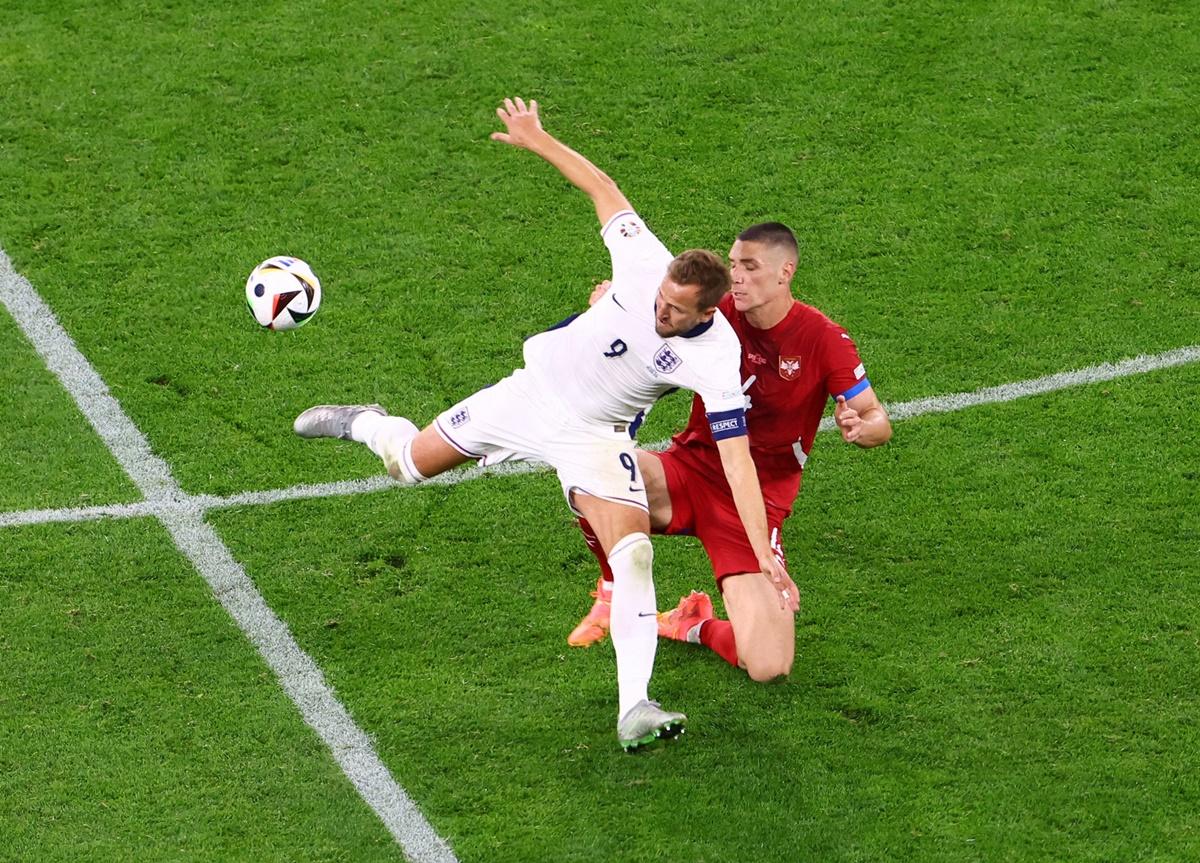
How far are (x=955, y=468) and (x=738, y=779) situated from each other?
223 centimetres

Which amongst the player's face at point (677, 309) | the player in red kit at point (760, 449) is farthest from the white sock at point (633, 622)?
the player's face at point (677, 309)

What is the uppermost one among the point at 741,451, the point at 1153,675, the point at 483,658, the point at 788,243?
the point at 788,243

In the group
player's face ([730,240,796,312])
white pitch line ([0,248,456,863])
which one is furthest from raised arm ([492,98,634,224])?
white pitch line ([0,248,456,863])

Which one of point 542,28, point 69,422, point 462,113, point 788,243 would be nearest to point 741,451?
point 788,243

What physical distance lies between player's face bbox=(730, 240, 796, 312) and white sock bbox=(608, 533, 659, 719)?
1.05 meters

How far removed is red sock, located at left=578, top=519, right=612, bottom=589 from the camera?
6.43 metres

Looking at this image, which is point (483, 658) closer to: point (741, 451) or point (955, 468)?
point (741, 451)

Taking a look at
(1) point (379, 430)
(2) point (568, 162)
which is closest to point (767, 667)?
(1) point (379, 430)

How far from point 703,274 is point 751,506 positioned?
0.80 m

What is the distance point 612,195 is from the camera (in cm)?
638

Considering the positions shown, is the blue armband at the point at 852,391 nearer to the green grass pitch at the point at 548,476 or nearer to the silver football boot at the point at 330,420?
the green grass pitch at the point at 548,476

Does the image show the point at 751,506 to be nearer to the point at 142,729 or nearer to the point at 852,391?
the point at 852,391

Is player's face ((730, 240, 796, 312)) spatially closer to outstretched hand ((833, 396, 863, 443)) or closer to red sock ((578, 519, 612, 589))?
outstretched hand ((833, 396, 863, 443))

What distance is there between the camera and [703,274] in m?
5.66
